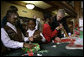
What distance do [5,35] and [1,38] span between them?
2.3 inches

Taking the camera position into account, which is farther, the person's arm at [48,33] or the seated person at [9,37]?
the person's arm at [48,33]

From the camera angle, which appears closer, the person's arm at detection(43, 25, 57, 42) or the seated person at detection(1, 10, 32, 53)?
the seated person at detection(1, 10, 32, 53)

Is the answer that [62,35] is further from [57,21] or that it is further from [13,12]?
[13,12]

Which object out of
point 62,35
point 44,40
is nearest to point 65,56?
point 44,40

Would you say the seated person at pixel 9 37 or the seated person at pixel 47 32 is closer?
the seated person at pixel 9 37

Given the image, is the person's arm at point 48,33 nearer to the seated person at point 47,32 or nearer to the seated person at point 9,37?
the seated person at point 47,32

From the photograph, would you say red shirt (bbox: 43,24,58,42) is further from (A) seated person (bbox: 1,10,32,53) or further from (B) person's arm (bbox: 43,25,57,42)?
(A) seated person (bbox: 1,10,32,53)

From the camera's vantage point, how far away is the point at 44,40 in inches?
93.9

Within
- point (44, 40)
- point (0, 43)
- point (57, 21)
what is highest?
point (57, 21)

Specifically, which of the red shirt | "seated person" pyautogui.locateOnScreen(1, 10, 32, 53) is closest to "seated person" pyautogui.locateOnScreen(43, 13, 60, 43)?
the red shirt

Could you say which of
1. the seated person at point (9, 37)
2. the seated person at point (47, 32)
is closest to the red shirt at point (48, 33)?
the seated person at point (47, 32)

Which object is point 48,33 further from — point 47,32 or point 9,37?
point 9,37

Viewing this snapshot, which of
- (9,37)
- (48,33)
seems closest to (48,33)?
(48,33)

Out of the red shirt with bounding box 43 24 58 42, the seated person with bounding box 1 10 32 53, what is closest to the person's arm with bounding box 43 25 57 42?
the red shirt with bounding box 43 24 58 42
